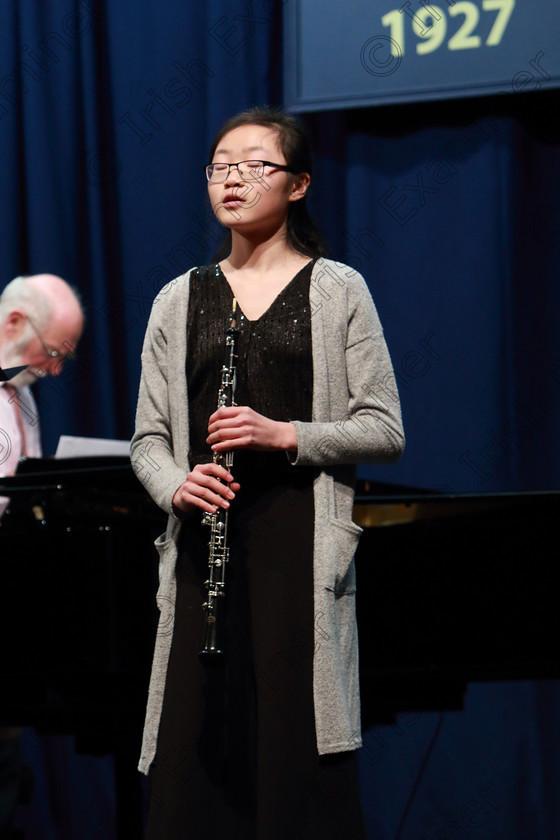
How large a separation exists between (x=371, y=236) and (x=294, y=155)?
154 cm

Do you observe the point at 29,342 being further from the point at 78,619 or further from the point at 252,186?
the point at 252,186

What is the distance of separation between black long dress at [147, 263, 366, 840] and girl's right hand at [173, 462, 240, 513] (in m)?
0.09

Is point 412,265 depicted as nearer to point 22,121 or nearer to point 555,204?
point 555,204

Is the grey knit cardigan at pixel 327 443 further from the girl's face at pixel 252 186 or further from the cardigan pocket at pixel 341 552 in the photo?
the girl's face at pixel 252 186

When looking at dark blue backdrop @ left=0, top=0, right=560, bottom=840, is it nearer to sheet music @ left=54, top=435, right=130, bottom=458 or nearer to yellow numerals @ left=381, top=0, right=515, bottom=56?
yellow numerals @ left=381, top=0, right=515, bottom=56

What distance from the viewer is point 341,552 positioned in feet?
5.08

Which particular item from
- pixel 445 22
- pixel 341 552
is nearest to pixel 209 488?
pixel 341 552

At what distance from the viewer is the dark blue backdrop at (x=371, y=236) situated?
122 inches

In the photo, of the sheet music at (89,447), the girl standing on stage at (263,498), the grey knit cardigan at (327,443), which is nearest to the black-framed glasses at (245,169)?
the girl standing on stage at (263,498)

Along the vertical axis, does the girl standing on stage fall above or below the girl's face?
below

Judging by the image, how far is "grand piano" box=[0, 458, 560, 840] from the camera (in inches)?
84.7

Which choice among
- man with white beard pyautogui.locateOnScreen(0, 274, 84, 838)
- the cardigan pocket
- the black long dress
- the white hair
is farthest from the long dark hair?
the white hair

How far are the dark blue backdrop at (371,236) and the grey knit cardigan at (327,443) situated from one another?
5.06 feet

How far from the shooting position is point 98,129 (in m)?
3.28
